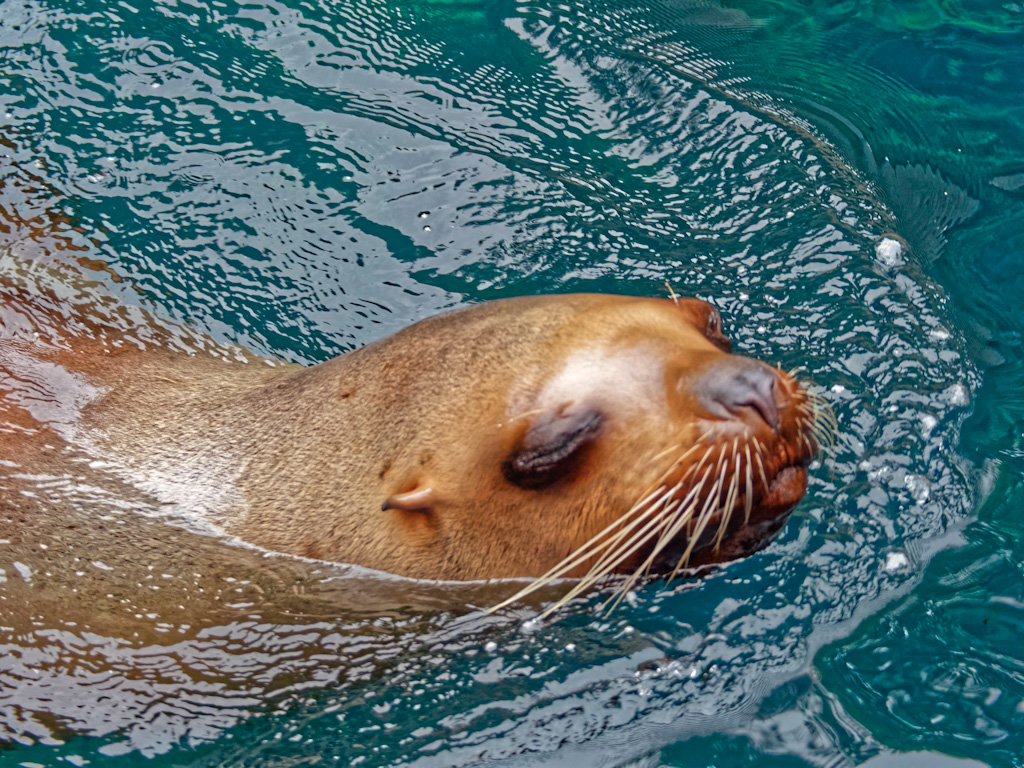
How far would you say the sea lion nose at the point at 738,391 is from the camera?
10.5 ft

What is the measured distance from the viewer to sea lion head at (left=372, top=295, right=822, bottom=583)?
10.5ft

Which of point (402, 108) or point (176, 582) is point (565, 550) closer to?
point (176, 582)

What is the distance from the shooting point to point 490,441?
3475 mm

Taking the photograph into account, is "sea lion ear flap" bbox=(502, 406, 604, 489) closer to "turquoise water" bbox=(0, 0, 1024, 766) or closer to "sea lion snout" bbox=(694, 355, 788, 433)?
"sea lion snout" bbox=(694, 355, 788, 433)

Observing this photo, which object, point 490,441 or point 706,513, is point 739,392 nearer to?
point 706,513

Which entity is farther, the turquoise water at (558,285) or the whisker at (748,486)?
the turquoise water at (558,285)

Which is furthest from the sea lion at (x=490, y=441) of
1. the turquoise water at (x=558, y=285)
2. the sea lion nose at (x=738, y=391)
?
the turquoise water at (x=558, y=285)

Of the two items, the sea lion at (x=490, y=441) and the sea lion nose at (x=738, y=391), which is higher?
the sea lion nose at (x=738, y=391)

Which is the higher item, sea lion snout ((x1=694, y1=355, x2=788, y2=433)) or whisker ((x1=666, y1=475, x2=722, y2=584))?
sea lion snout ((x1=694, y1=355, x2=788, y2=433))

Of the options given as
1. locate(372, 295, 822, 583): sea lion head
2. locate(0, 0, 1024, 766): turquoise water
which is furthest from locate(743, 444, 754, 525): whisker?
locate(0, 0, 1024, 766): turquoise water

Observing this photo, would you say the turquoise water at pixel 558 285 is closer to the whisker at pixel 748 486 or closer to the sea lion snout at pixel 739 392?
the whisker at pixel 748 486

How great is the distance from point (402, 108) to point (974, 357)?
361 cm

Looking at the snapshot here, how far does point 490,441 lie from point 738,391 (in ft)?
2.81

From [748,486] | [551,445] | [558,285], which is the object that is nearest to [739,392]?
[748,486]
